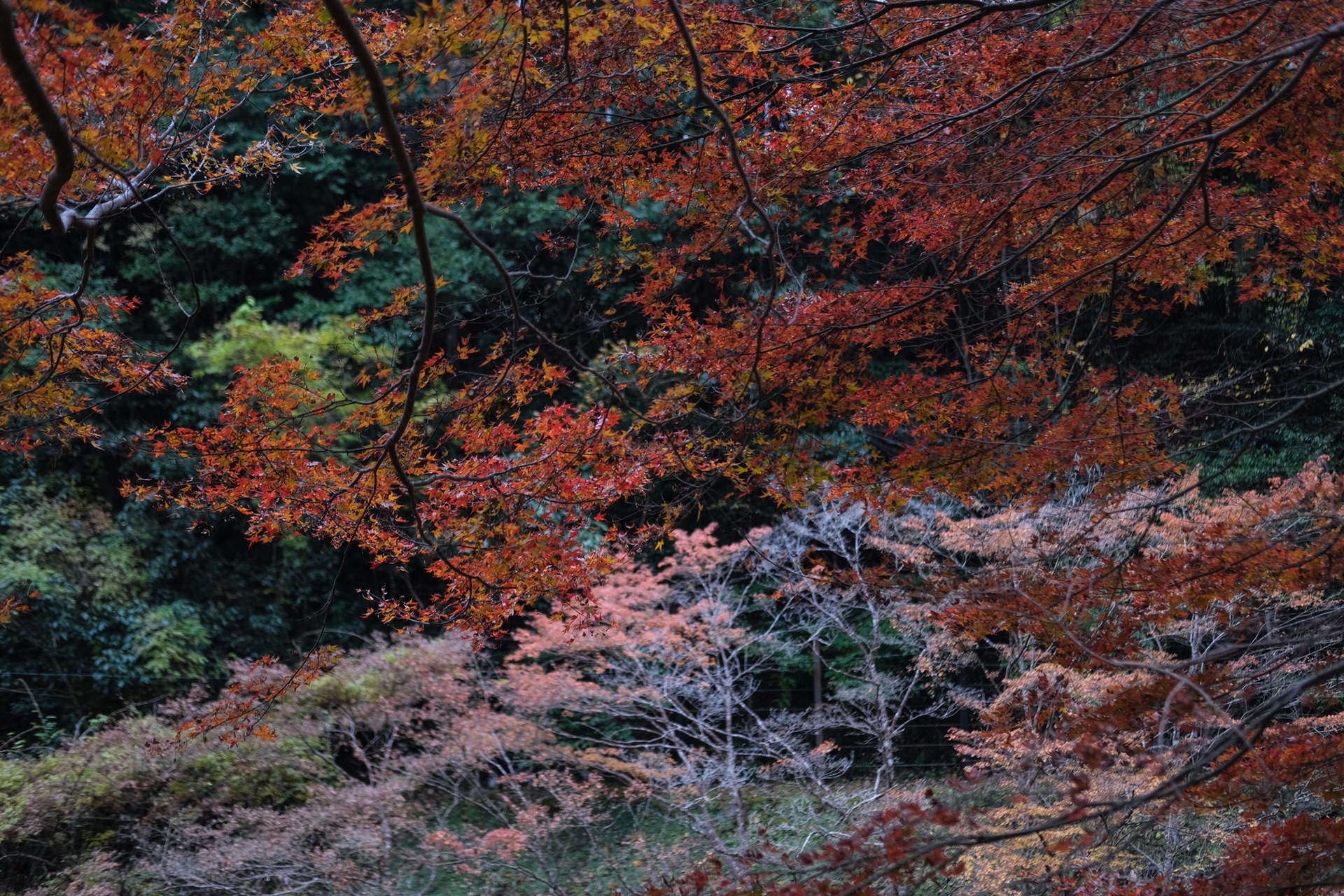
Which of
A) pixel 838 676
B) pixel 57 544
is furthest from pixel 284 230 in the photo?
pixel 838 676

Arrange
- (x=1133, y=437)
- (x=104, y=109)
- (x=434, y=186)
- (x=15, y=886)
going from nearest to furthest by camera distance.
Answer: (x=434, y=186), (x=104, y=109), (x=1133, y=437), (x=15, y=886)

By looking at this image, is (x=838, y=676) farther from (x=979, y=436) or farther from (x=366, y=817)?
(x=979, y=436)

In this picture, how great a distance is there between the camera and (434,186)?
252 cm

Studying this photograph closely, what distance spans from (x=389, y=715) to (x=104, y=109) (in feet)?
14.0

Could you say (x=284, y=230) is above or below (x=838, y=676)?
above

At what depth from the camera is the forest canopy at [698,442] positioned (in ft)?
8.26

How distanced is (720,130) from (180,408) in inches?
250

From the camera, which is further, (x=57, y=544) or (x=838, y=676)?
(x=838, y=676)

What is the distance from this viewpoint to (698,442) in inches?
128

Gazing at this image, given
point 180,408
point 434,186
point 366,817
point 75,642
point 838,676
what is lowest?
point 838,676

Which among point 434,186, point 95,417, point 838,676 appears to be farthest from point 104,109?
point 838,676

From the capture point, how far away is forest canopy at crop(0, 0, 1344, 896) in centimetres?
252

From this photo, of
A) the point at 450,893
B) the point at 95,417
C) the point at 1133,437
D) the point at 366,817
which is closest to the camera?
the point at 1133,437

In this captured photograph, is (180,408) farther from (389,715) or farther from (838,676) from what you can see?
(838,676)
